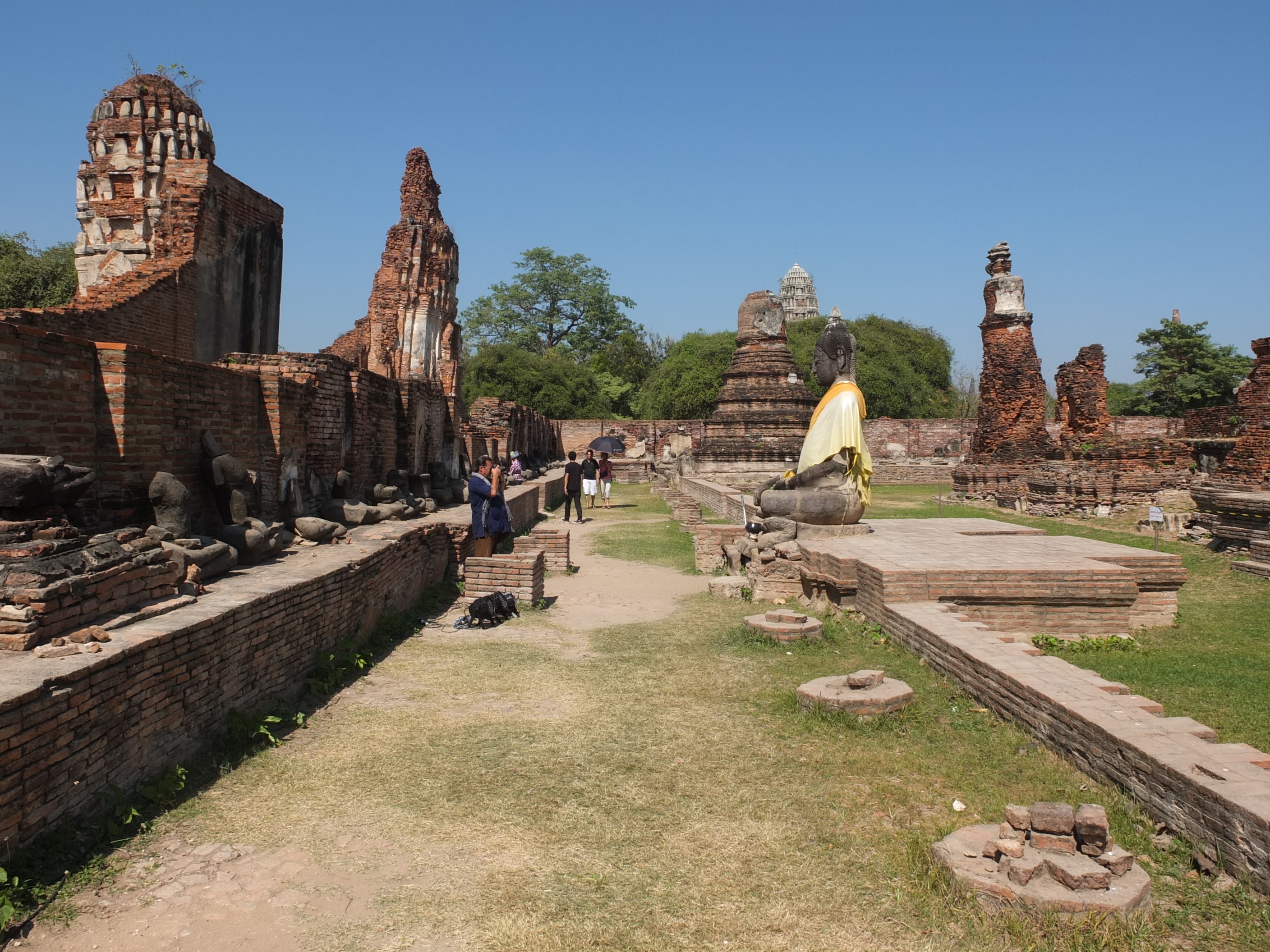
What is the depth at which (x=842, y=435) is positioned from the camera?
8586mm

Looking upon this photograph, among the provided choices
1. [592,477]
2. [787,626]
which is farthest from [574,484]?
[787,626]

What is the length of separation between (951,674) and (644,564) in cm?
581

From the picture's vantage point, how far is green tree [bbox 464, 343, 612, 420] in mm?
40031

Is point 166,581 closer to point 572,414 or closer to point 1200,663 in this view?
point 1200,663

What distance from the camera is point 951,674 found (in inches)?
194

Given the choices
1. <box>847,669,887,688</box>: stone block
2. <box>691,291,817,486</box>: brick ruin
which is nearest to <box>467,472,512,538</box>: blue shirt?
<box>847,669,887,688</box>: stone block

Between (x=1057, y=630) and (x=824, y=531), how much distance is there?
8.65 feet

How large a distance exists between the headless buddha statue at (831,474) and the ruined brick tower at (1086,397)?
14518 mm

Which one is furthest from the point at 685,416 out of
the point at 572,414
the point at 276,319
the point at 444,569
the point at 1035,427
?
the point at 444,569

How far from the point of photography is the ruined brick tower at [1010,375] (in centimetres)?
2067

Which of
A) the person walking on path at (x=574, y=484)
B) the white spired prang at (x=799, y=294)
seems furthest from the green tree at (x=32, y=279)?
the white spired prang at (x=799, y=294)

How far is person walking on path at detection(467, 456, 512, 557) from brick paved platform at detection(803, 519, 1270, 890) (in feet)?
9.81

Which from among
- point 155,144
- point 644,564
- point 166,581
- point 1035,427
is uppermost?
point 155,144

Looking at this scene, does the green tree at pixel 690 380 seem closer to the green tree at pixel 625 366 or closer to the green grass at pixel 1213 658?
the green tree at pixel 625 366
